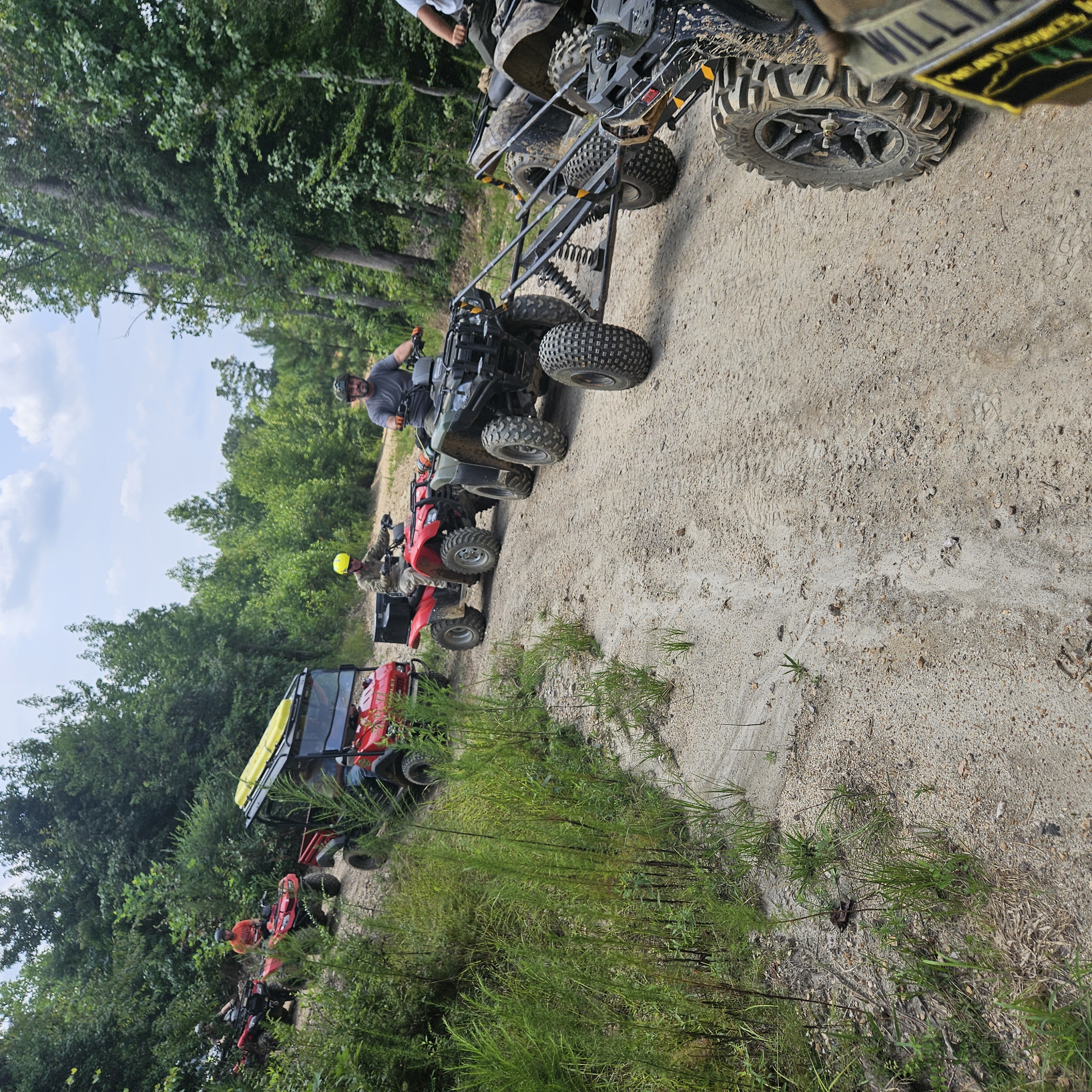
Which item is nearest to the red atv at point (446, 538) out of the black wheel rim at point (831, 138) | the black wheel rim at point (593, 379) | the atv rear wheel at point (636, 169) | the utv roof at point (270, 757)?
the utv roof at point (270, 757)

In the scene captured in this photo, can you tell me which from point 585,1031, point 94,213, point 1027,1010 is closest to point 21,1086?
point 585,1031

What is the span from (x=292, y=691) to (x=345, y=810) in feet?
7.61

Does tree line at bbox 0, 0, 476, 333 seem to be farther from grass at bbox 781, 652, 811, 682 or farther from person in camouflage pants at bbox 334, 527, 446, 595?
grass at bbox 781, 652, 811, 682

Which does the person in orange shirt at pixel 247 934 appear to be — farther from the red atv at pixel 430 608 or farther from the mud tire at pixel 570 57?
the mud tire at pixel 570 57

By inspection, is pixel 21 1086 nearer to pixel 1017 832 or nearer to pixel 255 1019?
pixel 255 1019

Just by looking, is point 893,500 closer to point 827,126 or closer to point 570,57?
point 827,126

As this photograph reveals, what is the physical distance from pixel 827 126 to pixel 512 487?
424 cm

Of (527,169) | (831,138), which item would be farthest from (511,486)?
(831,138)

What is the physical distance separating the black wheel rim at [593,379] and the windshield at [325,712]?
4089 mm

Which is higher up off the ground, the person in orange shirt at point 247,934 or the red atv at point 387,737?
the red atv at point 387,737

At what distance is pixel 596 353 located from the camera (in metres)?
5.36

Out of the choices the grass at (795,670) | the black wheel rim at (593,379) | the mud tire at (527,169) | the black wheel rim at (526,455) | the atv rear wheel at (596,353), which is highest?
the mud tire at (527,169)

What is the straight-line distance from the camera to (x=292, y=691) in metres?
8.16

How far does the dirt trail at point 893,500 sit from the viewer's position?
8.69 feet
